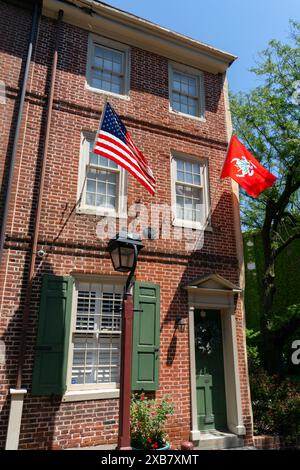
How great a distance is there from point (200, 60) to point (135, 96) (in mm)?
2517

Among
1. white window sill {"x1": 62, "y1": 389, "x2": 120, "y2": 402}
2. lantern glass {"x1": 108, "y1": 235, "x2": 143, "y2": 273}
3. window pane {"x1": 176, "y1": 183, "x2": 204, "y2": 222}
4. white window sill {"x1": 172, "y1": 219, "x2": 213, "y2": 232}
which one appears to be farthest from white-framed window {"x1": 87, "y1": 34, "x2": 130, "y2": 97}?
white window sill {"x1": 62, "y1": 389, "x2": 120, "y2": 402}

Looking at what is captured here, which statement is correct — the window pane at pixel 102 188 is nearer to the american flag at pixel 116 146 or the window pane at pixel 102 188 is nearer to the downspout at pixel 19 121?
the american flag at pixel 116 146

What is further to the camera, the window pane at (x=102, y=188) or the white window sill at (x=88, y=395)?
the window pane at (x=102, y=188)

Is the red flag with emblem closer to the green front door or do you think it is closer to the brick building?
the brick building

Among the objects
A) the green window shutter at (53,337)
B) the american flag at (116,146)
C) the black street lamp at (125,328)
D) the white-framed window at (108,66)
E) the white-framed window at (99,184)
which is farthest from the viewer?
the white-framed window at (108,66)

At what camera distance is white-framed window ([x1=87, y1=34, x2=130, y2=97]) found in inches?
331

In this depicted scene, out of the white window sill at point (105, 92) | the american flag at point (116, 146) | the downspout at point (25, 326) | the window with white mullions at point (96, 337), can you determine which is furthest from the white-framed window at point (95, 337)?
the white window sill at point (105, 92)

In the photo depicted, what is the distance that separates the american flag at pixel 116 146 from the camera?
6195 mm

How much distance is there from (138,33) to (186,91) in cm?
191

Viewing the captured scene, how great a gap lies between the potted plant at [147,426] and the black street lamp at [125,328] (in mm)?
1012

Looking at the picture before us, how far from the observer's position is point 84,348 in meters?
6.41
